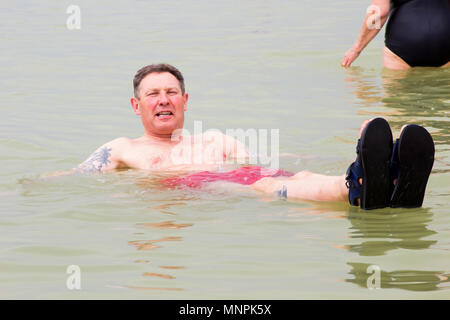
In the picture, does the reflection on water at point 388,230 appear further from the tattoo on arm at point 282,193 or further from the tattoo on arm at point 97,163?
the tattoo on arm at point 97,163

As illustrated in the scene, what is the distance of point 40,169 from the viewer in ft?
24.7

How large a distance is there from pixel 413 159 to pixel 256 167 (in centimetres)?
169

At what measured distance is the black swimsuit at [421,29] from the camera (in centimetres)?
993

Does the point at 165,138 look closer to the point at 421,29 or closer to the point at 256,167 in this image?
the point at 256,167

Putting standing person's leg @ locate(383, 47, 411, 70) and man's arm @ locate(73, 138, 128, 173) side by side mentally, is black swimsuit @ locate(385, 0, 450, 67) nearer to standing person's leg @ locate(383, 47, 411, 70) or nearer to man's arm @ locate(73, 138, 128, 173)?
standing person's leg @ locate(383, 47, 411, 70)

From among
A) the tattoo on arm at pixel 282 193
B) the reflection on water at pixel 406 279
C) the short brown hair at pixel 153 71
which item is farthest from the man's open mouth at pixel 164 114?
the reflection on water at pixel 406 279

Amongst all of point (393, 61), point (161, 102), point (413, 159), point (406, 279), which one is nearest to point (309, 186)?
point (413, 159)

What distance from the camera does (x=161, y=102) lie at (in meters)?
6.92

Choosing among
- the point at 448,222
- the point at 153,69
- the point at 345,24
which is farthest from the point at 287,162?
the point at 345,24

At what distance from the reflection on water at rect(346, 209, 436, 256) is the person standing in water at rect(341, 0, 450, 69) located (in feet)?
16.3

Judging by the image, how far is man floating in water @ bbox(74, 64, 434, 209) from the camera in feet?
16.7

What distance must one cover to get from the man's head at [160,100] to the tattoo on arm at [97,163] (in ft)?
1.43

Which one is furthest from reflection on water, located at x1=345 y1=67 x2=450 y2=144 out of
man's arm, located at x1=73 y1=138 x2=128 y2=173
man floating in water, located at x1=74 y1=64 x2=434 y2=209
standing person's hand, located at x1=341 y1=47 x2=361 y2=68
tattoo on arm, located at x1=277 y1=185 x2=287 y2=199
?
man's arm, located at x1=73 y1=138 x2=128 y2=173
